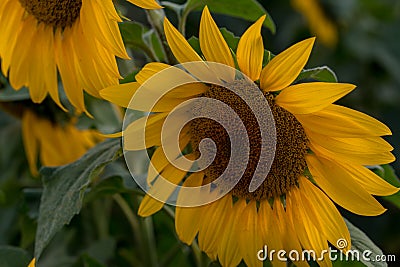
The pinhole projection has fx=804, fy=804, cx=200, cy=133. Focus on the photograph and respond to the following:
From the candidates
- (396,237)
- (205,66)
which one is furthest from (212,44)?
(396,237)

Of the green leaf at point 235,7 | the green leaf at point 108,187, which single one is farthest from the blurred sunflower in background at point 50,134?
the green leaf at point 235,7

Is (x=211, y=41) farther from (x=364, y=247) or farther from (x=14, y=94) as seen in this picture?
(x=14, y=94)

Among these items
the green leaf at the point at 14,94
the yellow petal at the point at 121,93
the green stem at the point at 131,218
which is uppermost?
the yellow petal at the point at 121,93

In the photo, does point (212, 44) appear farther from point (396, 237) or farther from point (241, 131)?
point (396, 237)

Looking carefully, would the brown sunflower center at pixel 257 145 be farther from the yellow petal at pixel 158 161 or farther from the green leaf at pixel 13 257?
the green leaf at pixel 13 257

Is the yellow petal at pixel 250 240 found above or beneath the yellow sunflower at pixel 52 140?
above

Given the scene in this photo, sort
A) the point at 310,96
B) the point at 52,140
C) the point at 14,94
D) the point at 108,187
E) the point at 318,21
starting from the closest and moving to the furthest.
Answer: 1. the point at 310,96
2. the point at 108,187
3. the point at 14,94
4. the point at 52,140
5. the point at 318,21

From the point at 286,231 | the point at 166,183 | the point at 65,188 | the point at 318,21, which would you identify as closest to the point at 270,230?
the point at 286,231

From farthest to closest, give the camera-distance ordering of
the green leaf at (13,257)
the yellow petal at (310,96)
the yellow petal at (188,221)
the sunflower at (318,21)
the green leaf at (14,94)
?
the sunflower at (318,21), the green leaf at (14,94), the green leaf at (13,257), the yellow petal at (188,221), the yellow petal at (310,96)
